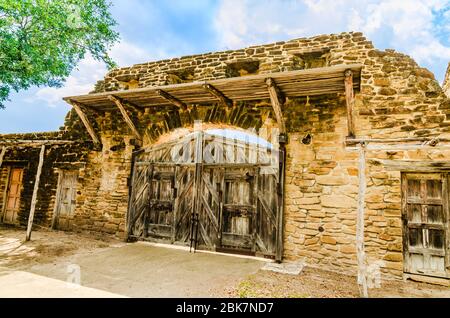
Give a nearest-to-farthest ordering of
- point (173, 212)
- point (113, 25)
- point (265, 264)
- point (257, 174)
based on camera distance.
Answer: point (265, 264), point (257, 174), point (173, 212), point (113, 25)

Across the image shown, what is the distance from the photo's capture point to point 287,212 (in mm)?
5258

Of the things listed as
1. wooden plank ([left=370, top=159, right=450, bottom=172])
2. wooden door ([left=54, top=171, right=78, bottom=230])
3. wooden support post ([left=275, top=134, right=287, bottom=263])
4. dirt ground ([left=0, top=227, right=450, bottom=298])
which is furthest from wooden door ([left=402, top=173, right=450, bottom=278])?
wooden door ([left=54, top=171, right=78, bottom=230])

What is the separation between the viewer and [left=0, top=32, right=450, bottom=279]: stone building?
179 inches

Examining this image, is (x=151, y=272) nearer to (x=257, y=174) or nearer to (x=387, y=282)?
(x=257, y=174)

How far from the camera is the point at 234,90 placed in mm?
5387

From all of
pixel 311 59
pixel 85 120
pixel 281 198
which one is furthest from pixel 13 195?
pixel 311 59

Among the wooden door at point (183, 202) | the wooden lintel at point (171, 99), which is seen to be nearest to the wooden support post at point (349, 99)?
the wooden door at point (183, 202)

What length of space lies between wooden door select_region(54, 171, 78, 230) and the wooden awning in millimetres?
2442

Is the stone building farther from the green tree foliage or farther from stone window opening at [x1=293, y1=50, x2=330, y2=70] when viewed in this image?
the green tree foliage

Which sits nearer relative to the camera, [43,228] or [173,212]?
[173,212]

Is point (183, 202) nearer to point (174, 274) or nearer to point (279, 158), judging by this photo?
point (174, 274)

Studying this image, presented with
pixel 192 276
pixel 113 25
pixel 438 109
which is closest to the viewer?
pixel 192 276
